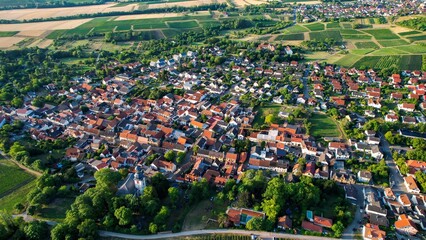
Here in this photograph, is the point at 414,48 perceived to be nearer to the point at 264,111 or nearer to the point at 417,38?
the point at 417,38

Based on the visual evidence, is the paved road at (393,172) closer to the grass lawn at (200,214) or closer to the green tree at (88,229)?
the grass lawn at (200,214)

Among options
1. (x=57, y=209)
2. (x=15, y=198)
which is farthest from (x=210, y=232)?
(x=15, y=198)

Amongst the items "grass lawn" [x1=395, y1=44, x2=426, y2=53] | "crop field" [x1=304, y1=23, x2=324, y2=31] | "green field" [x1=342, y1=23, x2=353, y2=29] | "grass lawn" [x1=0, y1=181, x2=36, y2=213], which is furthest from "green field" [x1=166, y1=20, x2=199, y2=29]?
"grass lawn" [x1=0, y1=181, x2=36, y2=213]

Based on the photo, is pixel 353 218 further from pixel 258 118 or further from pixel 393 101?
pixel 393 101

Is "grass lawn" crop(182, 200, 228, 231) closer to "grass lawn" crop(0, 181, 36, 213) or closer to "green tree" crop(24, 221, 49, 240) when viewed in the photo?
"green tree" crop(24, 221, 49, 240)

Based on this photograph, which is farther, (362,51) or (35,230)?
(362,51)

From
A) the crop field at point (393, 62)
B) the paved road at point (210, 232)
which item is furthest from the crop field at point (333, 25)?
the paved road at point (210, 232)

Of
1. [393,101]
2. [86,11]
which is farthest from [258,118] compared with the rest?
[86,11]
